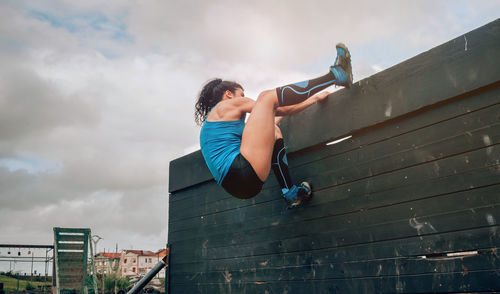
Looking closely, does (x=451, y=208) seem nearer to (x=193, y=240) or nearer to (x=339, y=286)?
(x=339, y=286)

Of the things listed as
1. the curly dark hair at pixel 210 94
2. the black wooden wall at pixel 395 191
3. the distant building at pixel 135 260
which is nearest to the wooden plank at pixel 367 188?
the black wooden wall at pixel 395 191

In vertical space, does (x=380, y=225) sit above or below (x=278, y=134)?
below

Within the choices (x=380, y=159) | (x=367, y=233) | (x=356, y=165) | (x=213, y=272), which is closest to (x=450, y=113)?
(x=380, y=159)

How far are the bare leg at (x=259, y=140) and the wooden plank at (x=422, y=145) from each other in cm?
50

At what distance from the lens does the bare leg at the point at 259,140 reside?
2633 mm

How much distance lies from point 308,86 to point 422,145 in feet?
2.79

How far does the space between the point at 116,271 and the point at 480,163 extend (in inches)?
795

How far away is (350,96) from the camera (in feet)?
9.09

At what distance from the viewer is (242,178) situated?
266 centimetres

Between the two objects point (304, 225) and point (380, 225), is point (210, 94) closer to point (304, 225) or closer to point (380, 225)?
point (304, 225)

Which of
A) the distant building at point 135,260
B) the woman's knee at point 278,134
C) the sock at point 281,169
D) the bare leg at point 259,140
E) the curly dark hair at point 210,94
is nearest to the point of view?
the bare leg at point 259,140

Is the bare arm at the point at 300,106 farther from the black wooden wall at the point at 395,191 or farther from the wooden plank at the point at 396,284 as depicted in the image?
the wooden plank at the point at 396,284

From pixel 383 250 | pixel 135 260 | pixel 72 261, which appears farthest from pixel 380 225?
pixel 135 260

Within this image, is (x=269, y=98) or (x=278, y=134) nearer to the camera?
(x=269, y=98)
